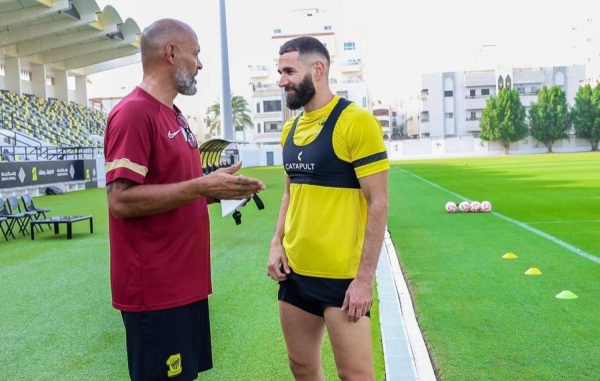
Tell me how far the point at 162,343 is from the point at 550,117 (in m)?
88.1

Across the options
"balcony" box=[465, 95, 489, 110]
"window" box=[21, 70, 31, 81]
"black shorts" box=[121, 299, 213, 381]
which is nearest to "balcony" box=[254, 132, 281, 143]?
"balcony" box=[465, 95, 489, 110]

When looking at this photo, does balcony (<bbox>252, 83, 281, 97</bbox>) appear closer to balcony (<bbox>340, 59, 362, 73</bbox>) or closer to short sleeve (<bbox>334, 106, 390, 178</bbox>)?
balcony (<bbox>340, 59, 362, 73</bbox>)

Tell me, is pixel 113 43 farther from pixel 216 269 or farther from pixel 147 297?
pixel 147 297

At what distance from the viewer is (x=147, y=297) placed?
10.1ft

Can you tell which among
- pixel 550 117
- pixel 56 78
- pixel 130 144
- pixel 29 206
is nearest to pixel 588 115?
pixel 550 117

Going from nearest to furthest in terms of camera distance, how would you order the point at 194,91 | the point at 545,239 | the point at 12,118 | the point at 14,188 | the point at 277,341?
the point at 194,91 → the point at 277,341 → the point at 545,239 → the point at 14,188 → the point at 12,118

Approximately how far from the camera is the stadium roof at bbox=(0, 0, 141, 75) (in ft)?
138

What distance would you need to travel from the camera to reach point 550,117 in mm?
85438

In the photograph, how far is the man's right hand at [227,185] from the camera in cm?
304

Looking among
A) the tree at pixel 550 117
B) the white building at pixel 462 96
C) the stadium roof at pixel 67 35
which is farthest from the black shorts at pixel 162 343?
the white building at pixel 462 96

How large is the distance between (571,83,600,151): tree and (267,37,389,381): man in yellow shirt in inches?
3434

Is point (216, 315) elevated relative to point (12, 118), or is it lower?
lower

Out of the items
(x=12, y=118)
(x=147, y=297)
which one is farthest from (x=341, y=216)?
(x=12, y=118)

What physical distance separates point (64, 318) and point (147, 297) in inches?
185
